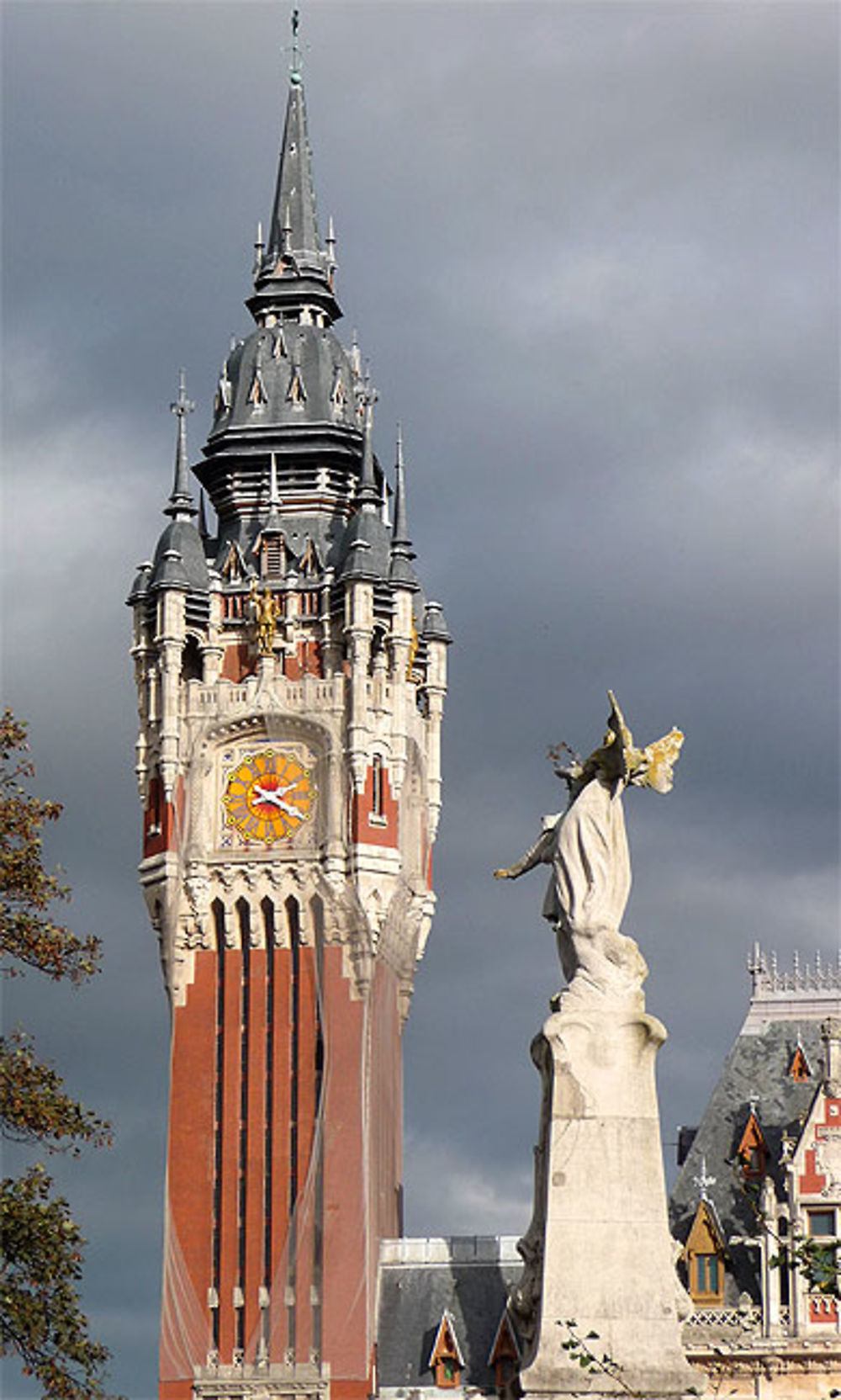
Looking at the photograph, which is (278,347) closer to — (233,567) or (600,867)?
(233,567)

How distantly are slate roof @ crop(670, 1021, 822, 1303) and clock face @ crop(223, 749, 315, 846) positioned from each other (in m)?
26.9

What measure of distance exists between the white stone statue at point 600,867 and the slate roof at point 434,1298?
45173 millimetres

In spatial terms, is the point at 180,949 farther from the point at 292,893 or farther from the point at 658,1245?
the point at 658,1245

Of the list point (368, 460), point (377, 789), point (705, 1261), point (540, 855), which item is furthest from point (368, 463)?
point (540, 855)

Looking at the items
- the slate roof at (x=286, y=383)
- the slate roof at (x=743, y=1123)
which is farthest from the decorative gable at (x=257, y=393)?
the slate roof at (x=743, y=1123)

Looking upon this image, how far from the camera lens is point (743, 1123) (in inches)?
2936

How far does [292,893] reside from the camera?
9944 cm

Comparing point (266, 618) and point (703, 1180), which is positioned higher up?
point (266, 618)

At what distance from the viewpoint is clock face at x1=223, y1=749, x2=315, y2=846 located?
329 ft

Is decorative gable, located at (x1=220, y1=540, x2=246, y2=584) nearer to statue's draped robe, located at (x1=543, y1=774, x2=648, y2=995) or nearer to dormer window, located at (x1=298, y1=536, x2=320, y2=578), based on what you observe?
dormer window, located at (x1=298, y1=536, x2=320, y2=578)

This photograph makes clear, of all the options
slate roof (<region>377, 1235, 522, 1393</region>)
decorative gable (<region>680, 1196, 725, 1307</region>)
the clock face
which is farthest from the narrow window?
decorative gable (<region>680, 1196, 725, 1307</region>)

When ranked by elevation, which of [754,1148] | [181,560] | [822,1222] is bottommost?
[822,1222]

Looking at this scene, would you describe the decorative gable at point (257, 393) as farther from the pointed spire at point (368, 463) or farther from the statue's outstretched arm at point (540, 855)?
the statue's outstretched arm at point (540, 855)

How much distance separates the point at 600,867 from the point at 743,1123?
4559 centimetres
